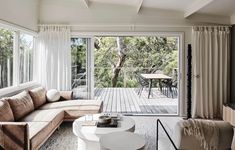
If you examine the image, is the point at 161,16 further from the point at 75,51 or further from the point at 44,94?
the point at 44,94

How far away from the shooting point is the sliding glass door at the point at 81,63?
19.9 ft

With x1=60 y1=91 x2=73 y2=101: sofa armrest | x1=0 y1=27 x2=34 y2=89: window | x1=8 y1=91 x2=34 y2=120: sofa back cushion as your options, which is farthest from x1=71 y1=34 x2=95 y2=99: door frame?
x1=8 y1=91 x2=34 y2=120: sofa back cushion

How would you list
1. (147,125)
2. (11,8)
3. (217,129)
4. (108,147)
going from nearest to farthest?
(217,129) < (108,147) < (11,8) < (147,125)

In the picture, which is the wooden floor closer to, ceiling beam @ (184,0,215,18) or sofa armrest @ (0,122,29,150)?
ceiling beam @ (184,0,215,18)

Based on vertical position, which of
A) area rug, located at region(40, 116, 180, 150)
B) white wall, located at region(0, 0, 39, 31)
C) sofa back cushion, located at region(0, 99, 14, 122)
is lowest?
area rug, located at region(40, 116, 180, 150)

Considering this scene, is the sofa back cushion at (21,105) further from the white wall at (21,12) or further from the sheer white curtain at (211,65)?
the sheer white curtain at (211,65)

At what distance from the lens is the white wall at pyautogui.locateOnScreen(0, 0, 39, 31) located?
13.9 feet

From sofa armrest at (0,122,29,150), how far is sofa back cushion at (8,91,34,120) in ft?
2.77

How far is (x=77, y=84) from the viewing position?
6.11 meters

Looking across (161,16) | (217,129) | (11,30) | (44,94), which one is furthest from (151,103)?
(217,129)

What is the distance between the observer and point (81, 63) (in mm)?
6094

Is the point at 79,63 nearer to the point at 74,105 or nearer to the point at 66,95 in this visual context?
the point at 66,95

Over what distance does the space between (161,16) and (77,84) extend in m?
2.63

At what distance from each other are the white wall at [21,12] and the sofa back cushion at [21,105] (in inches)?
53.0
